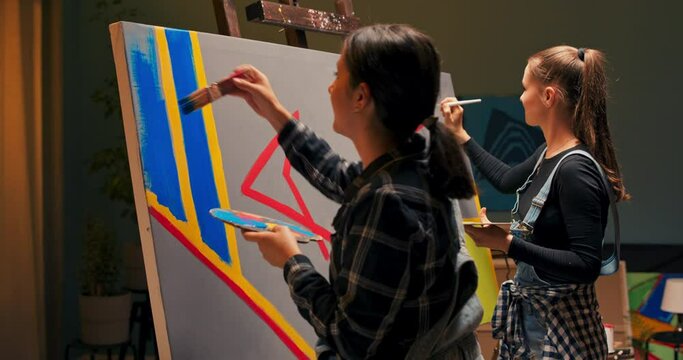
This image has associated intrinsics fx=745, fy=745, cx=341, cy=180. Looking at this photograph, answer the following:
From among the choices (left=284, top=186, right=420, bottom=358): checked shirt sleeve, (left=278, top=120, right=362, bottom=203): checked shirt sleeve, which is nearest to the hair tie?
(left=284, top=186, right=420, bottom=358): checked shirt sleeve

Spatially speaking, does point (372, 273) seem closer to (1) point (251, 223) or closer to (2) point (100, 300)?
(1) point (251, 223)

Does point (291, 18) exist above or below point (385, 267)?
above

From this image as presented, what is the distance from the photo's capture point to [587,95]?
161 cm

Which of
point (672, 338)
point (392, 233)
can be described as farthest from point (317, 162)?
point (672, 338)

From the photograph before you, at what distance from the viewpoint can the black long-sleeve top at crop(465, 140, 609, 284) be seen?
1453 millimetres

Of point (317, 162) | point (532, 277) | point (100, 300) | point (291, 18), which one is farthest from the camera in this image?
point (100, 300)

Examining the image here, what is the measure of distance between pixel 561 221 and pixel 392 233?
65 centimetres

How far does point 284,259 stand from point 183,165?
449 millimetres

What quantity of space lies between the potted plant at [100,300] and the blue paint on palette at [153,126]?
93.0 inches

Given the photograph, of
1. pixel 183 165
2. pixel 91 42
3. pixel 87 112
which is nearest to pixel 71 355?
pixel 87 112

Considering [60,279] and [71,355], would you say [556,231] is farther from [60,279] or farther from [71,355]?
[71,355]

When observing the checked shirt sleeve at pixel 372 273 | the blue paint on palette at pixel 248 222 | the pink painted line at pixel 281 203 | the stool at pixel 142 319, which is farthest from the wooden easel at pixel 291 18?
the stool at pixel 142 319

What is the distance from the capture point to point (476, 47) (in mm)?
4316

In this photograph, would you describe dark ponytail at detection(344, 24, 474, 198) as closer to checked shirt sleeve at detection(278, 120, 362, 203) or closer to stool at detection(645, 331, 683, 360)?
checked shirt sleeve at detection(278, 120, 362, 203)
